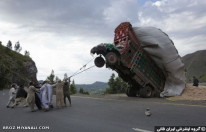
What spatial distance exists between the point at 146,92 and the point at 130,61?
2647mm

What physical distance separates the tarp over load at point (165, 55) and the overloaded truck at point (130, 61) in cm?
39

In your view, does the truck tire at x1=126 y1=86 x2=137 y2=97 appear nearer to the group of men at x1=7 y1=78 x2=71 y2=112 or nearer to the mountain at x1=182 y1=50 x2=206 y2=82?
the group of men at x1=7 y1=78 x2=71 y2=112

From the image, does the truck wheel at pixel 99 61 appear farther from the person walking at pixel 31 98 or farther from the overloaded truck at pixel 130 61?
the person walking at pixel 31 98

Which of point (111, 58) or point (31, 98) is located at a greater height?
point (111, 58)

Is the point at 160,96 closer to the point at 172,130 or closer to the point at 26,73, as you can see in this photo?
the point at 172,130

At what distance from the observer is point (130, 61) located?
51.3 ft

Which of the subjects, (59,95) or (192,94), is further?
(192,94)

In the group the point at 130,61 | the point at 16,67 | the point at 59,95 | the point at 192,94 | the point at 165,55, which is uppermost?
the point at 16,67

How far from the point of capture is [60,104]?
521 inches

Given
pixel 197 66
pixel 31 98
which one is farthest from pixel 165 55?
pixel 197 66

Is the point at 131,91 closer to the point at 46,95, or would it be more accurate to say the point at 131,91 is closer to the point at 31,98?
the point at 46,95

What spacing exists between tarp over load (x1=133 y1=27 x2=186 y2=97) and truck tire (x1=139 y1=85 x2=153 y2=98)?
2.80ft

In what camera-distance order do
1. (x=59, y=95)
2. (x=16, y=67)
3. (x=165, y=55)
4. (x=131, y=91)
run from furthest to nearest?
1. (x=16, y=67)
2. (x=131, y=91)
3. (x=165, y=55)
4. (x=59, y=95)

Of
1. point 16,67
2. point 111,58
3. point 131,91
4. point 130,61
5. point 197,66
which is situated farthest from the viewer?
point 197,66
